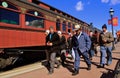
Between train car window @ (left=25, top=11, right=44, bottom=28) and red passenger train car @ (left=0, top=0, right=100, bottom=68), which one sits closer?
red passenger train car @ (left=0, top=0, right=100, bottom=68)

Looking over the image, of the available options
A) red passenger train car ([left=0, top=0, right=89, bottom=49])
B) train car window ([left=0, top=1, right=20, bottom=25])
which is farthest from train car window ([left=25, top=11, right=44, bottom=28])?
→ train car window ([left=0, top=1, right=20, bottom=25])

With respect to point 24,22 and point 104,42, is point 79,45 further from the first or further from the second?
point 24,22

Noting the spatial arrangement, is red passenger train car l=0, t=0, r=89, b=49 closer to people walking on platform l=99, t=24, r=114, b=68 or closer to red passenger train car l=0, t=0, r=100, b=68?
red passenger train car l=0, t=0, r=100, b=68

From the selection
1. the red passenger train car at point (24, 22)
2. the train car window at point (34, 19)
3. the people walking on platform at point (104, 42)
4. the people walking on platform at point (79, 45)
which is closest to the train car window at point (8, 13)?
the red passenger train car at point (24, 22)

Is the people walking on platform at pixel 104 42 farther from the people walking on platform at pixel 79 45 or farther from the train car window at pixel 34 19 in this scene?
the train car window at pixel 34 19

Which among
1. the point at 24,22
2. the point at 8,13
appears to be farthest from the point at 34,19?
the point at 8,13

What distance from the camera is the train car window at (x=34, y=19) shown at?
37.4 feet

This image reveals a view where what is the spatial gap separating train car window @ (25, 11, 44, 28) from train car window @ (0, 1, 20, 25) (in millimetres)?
773

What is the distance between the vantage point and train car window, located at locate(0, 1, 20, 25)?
9.75 meters

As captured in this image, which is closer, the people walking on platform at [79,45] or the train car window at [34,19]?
the people walking on platform at [79,45]

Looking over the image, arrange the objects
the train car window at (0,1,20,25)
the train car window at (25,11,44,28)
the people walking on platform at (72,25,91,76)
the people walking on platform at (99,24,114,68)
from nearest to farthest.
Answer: the people walking on platform at (72,25,91,76), the train car window at (0,1,20,25), the people walking on platform at (99,24,114,68), the train car window at (25,11,44,28)

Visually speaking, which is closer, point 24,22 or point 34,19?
point 24,22

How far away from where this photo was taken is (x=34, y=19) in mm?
11969

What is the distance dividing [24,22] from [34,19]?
996 mm
